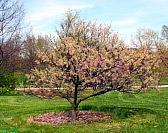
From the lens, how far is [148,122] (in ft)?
24.8

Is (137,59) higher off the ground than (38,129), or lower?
higher

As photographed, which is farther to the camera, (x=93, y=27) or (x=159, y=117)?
(x=93, y=27)

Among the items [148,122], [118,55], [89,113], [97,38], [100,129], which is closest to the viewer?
[100,129]

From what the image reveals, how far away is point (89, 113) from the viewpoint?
9.59 metres

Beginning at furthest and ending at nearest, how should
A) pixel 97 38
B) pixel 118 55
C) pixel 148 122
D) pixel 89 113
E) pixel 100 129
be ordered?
pixel 89 113
pixel 97 38
pixel 118 55
pixel 148 122
pixel 100 129

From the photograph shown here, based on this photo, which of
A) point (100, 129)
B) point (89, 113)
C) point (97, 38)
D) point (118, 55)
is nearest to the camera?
point (100, 129)

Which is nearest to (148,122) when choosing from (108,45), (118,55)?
(118,55)

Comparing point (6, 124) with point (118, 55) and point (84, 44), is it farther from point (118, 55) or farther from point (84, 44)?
point (118, 55)

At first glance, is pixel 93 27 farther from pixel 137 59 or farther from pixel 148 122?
pixel 148 122

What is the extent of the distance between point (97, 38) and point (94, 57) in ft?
3.11

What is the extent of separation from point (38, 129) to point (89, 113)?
10.2 feet

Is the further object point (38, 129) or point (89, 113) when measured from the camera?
point (89, 113)

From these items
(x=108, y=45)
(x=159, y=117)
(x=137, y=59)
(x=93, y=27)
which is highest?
(x=93, y=27)

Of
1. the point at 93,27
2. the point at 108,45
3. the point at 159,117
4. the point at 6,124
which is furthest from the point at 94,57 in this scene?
the point at 6,124
